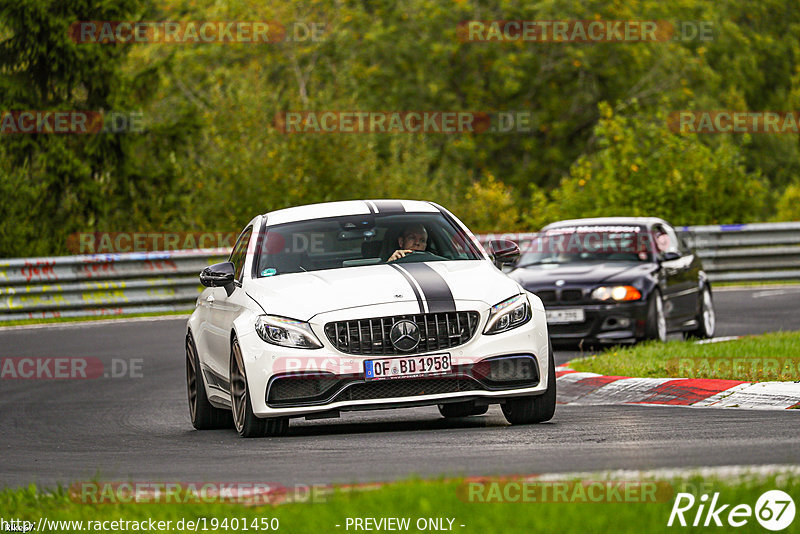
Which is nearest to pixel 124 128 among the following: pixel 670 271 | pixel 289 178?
pixel 289 178

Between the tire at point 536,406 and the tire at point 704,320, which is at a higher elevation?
the tire at point 536,406

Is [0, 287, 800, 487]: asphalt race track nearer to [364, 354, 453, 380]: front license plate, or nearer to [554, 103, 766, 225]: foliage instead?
[364, 354, 453, 380]: front license plate

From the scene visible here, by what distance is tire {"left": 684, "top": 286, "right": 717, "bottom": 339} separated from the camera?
62.5 feet

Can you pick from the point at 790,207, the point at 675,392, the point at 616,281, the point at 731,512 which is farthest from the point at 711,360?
the point at 790,207

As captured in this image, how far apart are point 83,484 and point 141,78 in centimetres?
2720

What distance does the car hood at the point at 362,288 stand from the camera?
9883mm

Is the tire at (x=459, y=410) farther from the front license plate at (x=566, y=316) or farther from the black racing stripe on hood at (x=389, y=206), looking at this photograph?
the front license plate at (x=566, y=316)

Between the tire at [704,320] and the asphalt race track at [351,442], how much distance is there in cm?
697

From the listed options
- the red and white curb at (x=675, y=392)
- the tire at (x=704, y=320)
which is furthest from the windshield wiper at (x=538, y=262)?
the red and white curb at (x=675, y=392)

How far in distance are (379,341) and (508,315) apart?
2.93 ft

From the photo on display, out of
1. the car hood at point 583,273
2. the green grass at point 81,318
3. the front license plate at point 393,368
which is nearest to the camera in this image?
the front license plate at point 393,368

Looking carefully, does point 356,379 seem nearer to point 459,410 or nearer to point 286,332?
point 286,332

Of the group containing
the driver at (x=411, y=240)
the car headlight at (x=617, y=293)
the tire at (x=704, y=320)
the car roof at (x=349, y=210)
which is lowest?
the tire at (x=704, y=320)

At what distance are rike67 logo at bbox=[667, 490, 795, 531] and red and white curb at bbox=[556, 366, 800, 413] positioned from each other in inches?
199
